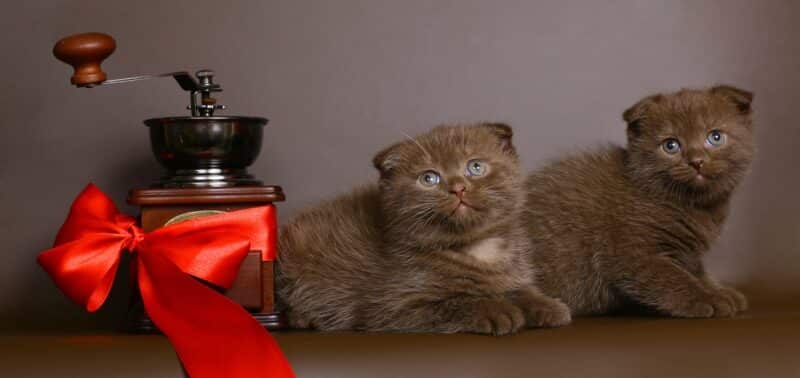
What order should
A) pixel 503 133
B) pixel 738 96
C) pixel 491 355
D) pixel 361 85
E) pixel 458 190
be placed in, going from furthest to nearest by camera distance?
pixel 361 85 → pixel 738 96 → pixel 503 133 → pixel 458 190 → pixel 491 355

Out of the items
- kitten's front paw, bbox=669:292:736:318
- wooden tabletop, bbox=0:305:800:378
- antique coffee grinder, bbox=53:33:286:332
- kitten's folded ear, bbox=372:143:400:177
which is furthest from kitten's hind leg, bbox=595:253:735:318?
antique coffee grinder, bbox=53:33:286:332

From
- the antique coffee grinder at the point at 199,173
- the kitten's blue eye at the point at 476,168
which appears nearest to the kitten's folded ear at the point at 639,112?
the kitten's blue eye at the point at 476,168

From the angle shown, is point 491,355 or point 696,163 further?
point 696,163

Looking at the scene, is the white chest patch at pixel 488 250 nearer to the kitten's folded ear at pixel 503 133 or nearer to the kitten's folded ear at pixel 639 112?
the kitten's folded ear at pixel 503 133

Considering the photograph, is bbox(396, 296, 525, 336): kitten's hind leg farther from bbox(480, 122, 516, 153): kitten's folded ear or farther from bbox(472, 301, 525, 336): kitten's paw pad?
bbox(480, 122, 516, 153): kitten's folded ear

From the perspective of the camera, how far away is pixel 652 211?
5.92 feet

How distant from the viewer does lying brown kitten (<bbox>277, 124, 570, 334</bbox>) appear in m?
1.61

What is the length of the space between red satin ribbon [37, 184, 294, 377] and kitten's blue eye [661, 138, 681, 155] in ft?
2.27

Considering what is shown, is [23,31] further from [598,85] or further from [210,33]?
[598,85]

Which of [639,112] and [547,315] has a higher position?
[639,112]

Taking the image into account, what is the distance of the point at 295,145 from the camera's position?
2.15 m

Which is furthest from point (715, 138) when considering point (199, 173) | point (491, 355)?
point (199, 173)

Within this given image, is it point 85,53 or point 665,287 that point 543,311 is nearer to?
point 665,287

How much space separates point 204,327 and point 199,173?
29 centimetres
